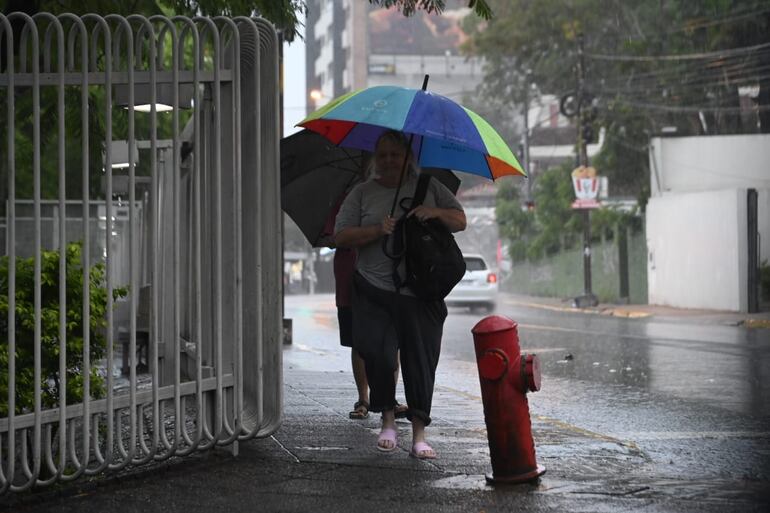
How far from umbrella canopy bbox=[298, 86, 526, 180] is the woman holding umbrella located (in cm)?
26

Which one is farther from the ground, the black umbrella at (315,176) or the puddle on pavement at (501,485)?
the black umbrella at (315,176)

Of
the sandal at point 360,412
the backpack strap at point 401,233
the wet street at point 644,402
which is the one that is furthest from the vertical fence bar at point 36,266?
the sandal at point 360,412

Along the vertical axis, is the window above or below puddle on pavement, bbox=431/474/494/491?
above

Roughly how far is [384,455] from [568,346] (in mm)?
10696

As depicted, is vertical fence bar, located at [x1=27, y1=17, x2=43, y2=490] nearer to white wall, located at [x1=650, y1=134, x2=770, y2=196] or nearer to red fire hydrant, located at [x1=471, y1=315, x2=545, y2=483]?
red fire hydrant, located at [x1=471, y1=315, x2=545, y2=483]

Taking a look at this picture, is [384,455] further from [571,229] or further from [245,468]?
[571,229]

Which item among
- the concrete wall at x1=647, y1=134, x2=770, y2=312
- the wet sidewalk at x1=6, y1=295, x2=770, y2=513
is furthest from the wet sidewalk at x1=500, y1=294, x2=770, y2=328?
the wet sidewalk at x1=6, y1=295, x2=770, y2=513

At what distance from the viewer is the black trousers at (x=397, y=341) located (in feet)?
21.5

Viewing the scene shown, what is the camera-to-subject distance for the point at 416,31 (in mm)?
94875

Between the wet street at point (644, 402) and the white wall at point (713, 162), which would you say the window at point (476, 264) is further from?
the wet street at point (644, 402)

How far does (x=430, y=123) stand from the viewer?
6258 mm

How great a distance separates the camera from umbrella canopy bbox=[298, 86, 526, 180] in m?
6.25

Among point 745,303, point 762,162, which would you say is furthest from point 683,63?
point 745,303

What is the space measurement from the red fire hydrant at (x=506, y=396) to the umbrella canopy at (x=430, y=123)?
1034 millimetres
